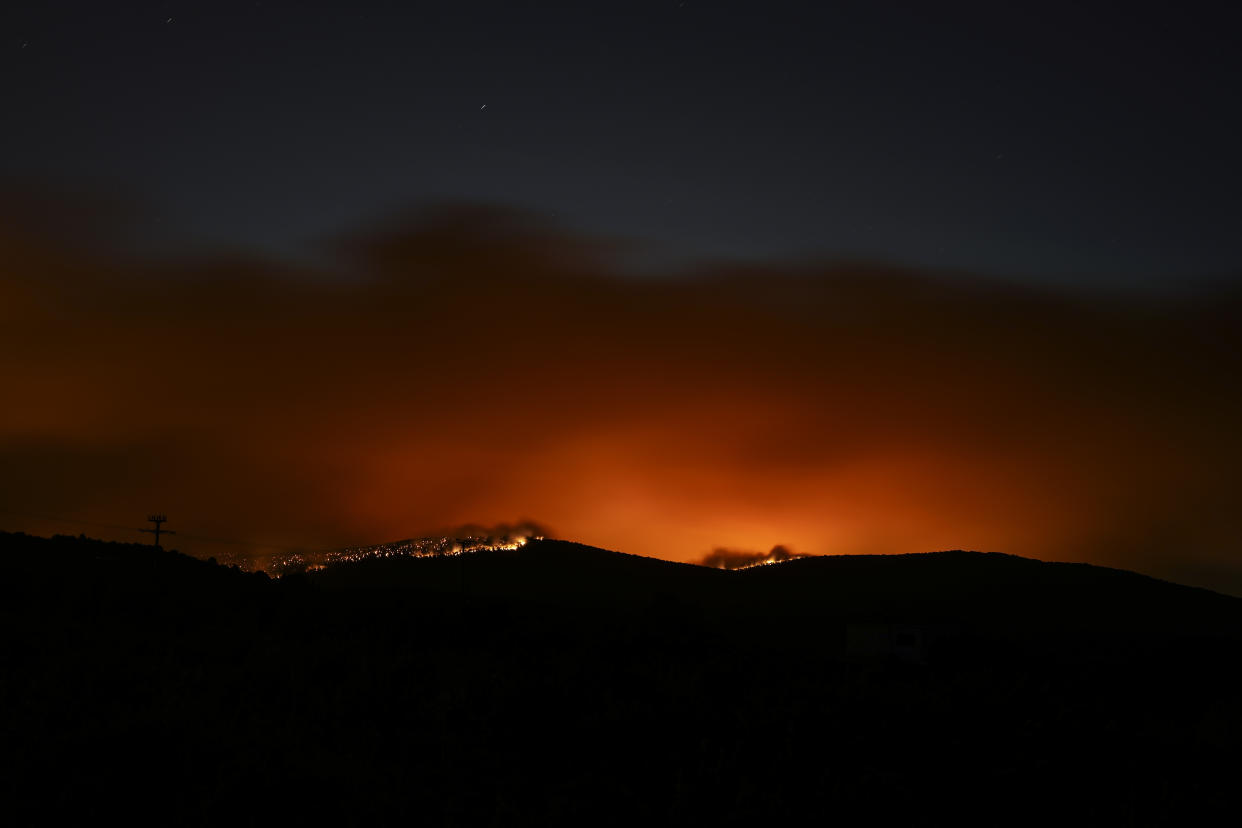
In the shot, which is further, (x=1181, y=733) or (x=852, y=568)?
(x=852, y=568)

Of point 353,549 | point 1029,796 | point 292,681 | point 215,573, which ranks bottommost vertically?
point 1029,796

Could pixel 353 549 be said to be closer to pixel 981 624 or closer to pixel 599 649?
pixel 981 624

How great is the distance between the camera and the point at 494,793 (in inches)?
741

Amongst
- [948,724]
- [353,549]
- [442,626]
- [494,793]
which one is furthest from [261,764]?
[353,549]

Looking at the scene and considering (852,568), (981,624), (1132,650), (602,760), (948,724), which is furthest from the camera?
(852,568)

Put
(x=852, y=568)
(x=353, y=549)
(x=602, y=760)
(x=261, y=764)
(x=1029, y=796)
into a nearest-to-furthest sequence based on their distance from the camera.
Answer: (x=261, y=764)
(x=1029, y=796)
(x=602, y=760)
(x=852, y=568)
(x=353, y=549)

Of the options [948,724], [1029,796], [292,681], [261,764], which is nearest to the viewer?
[261,764]

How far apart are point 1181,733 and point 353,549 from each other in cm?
18338

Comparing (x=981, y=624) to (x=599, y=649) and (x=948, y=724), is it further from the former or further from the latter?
(x=948, y=724)

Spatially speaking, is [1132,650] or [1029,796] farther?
[1132,650]

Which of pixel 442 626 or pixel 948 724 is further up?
pixel 442 626

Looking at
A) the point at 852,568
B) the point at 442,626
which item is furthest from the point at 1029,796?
the point at 852,568

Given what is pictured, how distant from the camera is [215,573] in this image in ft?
253

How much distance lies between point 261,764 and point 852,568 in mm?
146876
